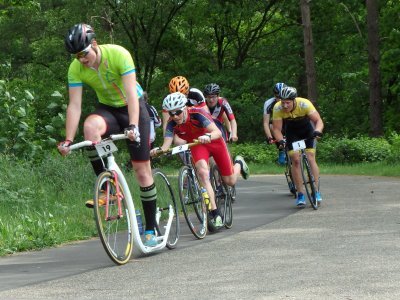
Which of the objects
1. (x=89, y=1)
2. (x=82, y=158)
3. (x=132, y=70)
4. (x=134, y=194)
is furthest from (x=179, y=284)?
(x=89, y=1)

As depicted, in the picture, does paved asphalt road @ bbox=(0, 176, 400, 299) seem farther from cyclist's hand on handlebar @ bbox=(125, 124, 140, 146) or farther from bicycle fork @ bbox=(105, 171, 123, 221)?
cyclist's hand on handlebar @ bbox=(125, 124, 140, 146)

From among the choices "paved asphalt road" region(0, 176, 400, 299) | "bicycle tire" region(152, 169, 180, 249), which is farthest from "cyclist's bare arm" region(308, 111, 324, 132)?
"bicycle tire" region(152, 169, 180, 249)

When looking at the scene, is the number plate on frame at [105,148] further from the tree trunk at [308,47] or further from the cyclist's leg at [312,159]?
the tree trunk at [308,47]

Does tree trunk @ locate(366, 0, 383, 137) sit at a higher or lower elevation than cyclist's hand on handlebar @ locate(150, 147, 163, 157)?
higher

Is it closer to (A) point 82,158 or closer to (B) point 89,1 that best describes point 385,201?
(A) point 82,158

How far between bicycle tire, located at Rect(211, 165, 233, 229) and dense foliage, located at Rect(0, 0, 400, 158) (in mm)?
23381

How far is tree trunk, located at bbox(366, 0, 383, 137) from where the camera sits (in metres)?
32.6

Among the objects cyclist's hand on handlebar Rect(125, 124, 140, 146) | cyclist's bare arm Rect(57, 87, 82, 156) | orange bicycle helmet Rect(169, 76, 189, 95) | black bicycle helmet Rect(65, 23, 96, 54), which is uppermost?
black bicycle helmet Rect(65, 23, 96, 54)

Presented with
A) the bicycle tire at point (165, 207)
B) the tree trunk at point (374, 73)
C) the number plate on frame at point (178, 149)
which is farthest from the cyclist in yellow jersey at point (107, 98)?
the tree trunk at point (374, 73)

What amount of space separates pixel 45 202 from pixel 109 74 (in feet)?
14.4

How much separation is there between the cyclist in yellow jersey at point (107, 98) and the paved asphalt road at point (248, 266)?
2.29 feet

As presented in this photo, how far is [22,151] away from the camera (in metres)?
14.9

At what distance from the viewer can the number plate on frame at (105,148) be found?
8.16 meters

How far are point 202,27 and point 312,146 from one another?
31.8 meters
